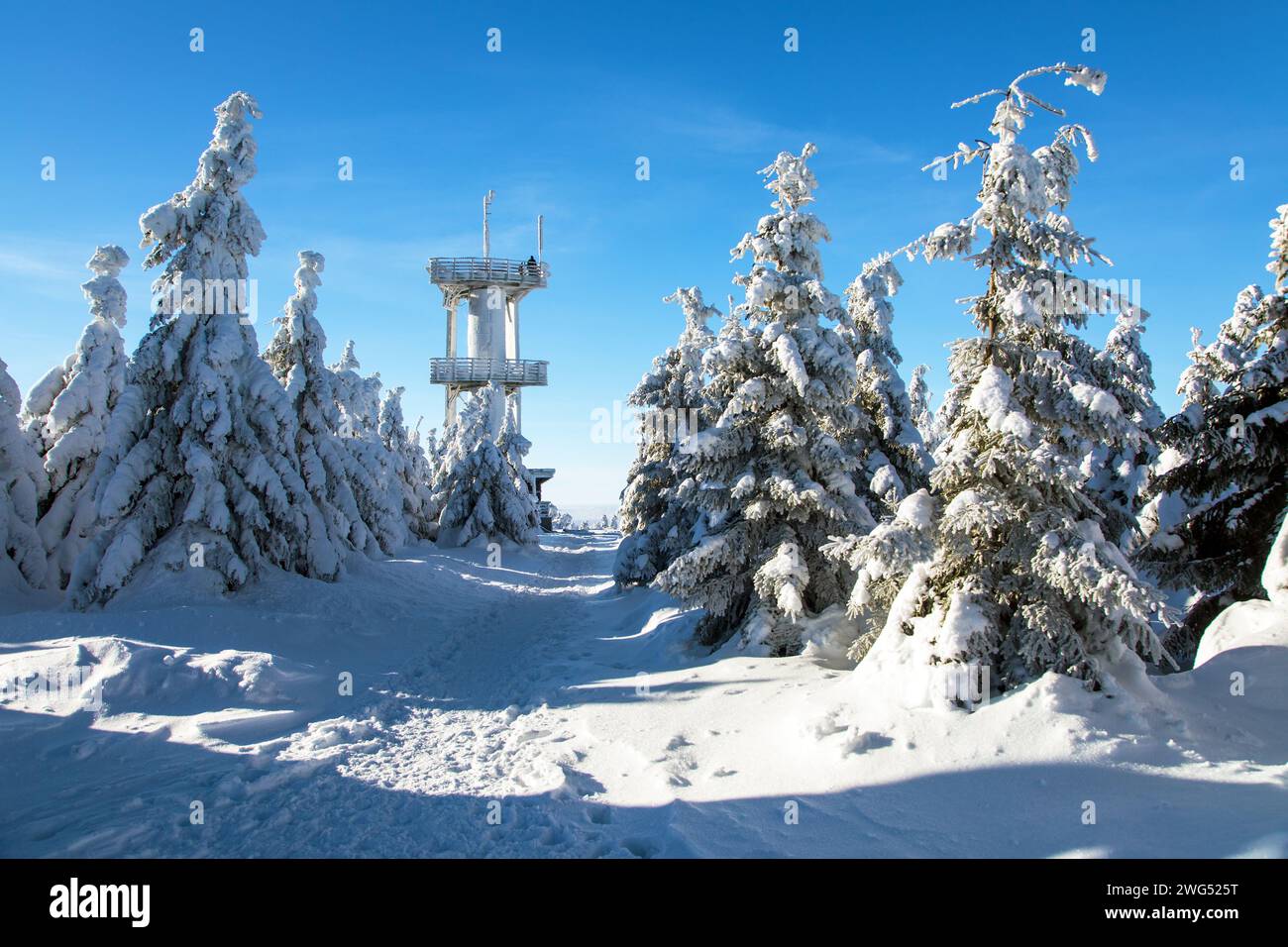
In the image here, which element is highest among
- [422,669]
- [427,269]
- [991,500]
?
[427,269]

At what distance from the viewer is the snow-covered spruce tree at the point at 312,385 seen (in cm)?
2703

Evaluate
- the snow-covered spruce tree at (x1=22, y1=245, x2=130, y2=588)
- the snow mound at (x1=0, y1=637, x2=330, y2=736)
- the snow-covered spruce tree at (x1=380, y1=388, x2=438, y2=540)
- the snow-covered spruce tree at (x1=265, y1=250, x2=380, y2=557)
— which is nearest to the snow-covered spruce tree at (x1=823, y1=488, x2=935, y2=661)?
the snow mound at (x1=0, y1=637, x2=330, y2=736)

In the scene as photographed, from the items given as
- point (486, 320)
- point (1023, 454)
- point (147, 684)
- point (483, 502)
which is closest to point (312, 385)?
point (483, 502)

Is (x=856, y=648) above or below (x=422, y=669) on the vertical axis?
above

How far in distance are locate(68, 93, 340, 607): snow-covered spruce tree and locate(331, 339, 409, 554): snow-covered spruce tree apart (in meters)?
7.46

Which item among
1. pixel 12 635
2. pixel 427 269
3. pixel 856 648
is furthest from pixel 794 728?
pixel 427 269

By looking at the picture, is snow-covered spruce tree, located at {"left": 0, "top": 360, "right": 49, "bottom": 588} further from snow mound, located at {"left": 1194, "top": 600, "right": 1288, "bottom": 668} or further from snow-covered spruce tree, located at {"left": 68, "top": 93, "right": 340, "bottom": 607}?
snow mound, located at {"left": 1194, "top": 600, "right": 1288, "bottom": 668}

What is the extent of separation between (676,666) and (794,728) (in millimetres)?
4973

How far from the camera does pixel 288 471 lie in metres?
21.5

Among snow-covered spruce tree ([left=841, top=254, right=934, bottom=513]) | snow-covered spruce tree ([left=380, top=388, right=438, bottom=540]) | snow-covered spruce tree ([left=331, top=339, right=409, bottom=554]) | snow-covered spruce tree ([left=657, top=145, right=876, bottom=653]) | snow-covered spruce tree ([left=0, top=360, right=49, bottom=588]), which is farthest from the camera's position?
snow-covered spruce tree ([left=380, top=388, right=438, bottom=540])

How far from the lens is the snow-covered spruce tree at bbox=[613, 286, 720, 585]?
78.6 feet

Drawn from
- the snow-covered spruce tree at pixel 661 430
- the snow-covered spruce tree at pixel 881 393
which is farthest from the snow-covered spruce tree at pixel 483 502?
the snow-covered spruce tree at pixel 881 393

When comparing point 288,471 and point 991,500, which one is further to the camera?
point 288,471
